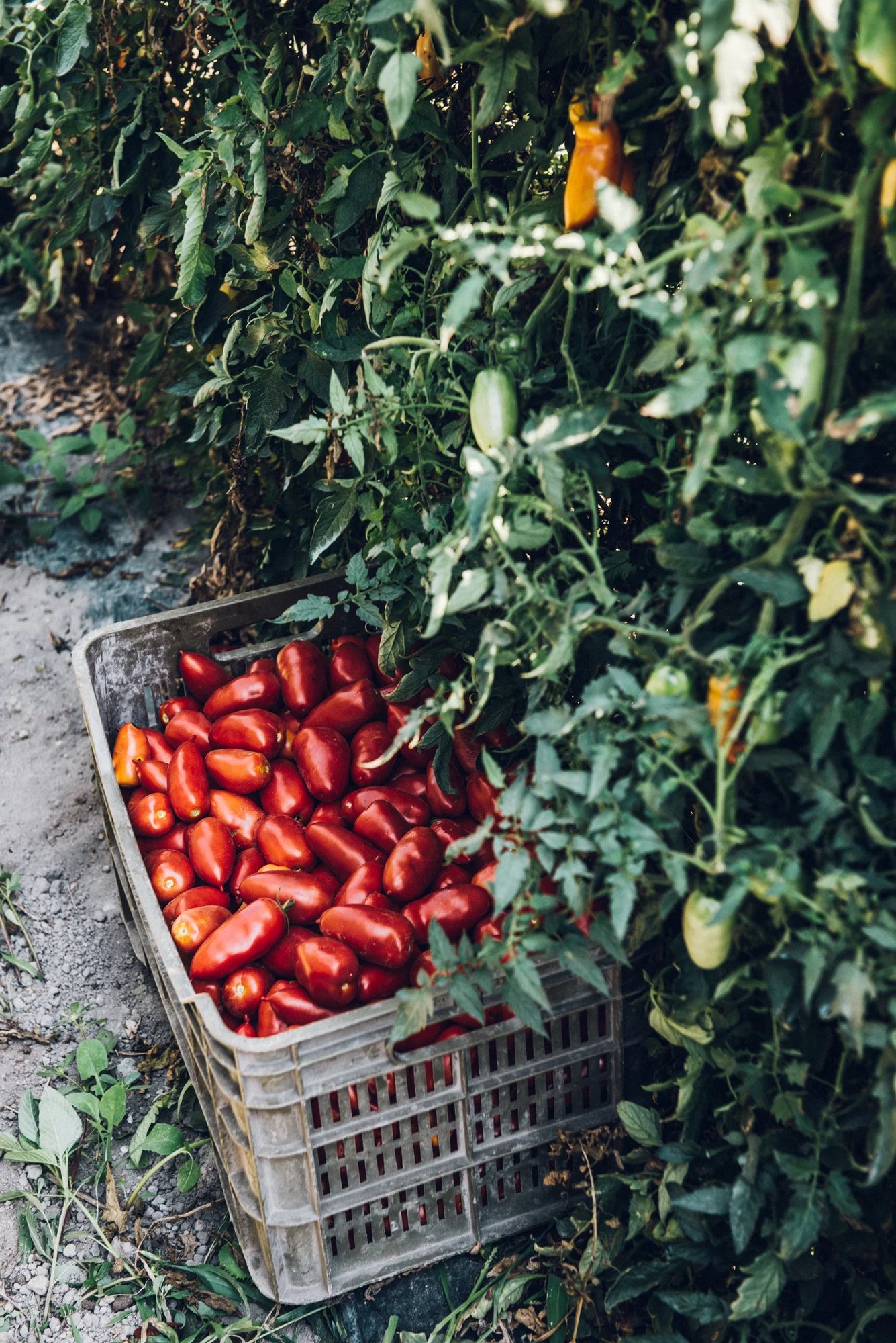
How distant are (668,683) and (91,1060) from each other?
1.36m

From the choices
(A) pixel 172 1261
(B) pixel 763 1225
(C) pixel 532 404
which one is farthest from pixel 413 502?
(A) pixel 172 1261

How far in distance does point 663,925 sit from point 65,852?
1.45 meters

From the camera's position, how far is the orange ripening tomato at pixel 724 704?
127 centimetres

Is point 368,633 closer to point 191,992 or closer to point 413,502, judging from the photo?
point 413,502

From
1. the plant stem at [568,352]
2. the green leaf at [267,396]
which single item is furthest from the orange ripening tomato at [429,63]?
the green leaf at [267,396]

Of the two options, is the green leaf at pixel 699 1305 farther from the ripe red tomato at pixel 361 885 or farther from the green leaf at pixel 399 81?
the green leaf at pixel 399 81

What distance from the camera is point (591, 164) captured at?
4.61 feet

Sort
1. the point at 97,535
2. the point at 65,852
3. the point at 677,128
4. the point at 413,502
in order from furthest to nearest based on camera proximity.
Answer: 1. the point at 97,535
2. the point at 65,852
3. the point at 413,502
4. the point at 677,128

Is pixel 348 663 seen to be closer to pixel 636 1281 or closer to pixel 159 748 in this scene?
pixel 159 748

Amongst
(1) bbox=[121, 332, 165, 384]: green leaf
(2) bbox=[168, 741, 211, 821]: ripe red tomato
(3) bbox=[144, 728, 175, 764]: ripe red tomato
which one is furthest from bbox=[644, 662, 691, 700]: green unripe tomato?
(1) bbox=[121, 332, 165, 384]: green leaf

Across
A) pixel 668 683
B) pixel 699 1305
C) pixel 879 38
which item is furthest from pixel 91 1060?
pixel 879 38

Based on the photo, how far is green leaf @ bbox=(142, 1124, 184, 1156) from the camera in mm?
2025

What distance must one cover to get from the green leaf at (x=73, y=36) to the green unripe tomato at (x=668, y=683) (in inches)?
61.7

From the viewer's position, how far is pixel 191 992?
5.59 feet
